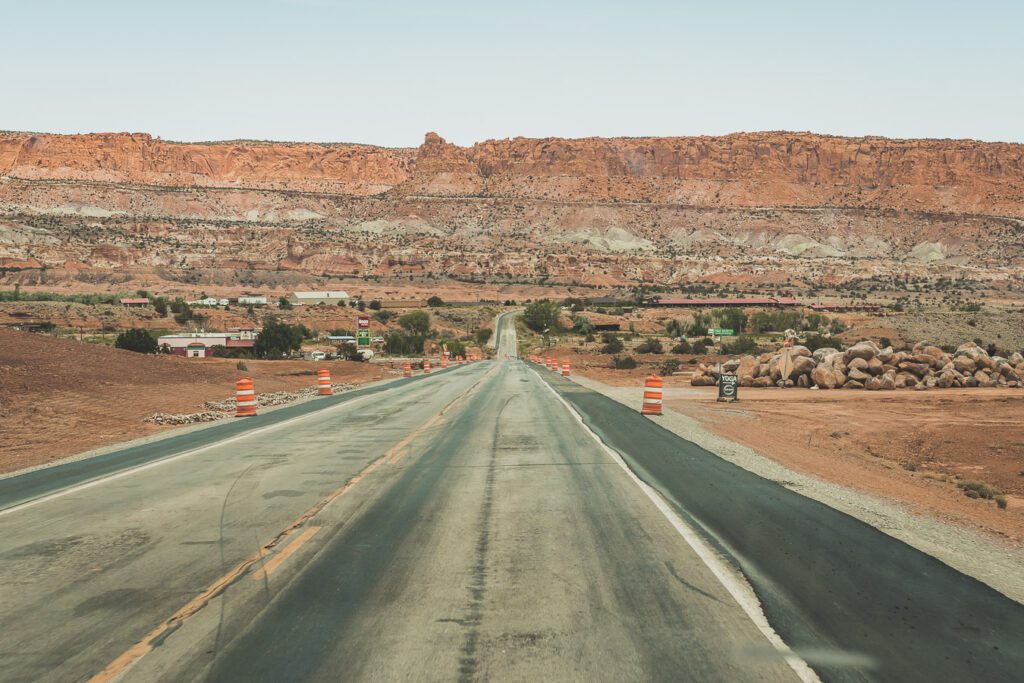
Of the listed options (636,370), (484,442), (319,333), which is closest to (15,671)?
(484,442)

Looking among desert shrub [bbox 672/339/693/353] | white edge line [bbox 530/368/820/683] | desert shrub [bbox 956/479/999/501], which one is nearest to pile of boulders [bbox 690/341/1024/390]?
desert shrub [bbox 956/479/999/501]

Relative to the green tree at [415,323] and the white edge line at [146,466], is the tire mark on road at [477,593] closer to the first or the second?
the white edge line at [146,466]

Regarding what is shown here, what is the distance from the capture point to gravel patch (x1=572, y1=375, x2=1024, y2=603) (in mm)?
7285

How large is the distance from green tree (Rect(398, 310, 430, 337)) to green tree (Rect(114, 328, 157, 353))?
51517 mm

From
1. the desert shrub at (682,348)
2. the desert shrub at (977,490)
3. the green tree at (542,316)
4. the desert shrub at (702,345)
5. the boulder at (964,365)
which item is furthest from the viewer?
the green tree at (542,316)

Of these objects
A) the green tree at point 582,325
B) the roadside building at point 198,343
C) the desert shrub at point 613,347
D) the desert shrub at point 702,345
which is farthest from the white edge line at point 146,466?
the green tree at point 582,325

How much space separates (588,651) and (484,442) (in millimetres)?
10888

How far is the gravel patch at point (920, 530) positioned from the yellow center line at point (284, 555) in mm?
6228

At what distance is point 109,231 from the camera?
484 feet

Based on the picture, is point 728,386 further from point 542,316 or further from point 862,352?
point 542,316

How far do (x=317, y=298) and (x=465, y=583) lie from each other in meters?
123

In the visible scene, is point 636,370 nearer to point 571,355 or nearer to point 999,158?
point 571,355

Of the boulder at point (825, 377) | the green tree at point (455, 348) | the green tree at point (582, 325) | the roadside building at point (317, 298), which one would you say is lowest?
the green tree at point (455, 348)

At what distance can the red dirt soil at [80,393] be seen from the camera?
58.5 ft
